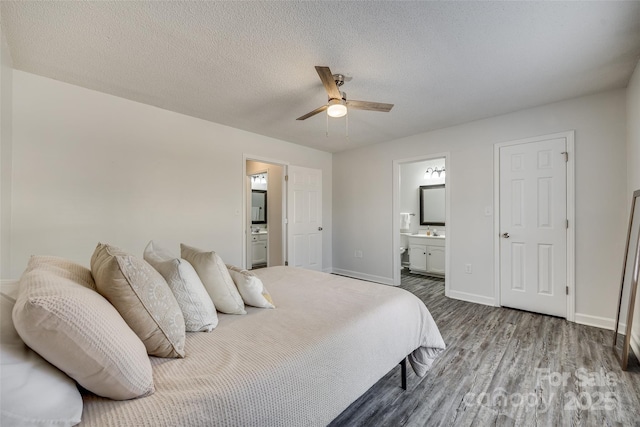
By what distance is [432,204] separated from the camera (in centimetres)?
555

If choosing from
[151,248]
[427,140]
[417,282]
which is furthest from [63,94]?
[417,282]

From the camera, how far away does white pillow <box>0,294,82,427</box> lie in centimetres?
61

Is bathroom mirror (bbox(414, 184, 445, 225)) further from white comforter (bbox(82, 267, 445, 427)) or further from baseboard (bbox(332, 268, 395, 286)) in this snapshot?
white comforter (bbox(82, 267, 445, 427))

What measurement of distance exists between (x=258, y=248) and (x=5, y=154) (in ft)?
13.9

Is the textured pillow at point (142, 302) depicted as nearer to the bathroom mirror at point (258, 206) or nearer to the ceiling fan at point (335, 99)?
the ceiling fan at point (335, 99)

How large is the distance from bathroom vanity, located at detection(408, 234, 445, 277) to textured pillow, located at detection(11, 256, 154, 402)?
4793 mm

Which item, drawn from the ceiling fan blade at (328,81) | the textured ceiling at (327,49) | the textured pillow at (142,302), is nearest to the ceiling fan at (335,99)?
the ceiling fan blade at (328,81)

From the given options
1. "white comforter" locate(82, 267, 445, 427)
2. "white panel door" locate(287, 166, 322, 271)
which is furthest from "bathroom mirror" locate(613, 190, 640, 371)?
"white panel door" locate(287, 166, 322, 271)

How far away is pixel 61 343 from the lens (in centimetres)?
73

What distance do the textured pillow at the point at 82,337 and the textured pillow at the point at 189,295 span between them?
0.36 m

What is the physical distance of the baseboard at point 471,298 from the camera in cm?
342

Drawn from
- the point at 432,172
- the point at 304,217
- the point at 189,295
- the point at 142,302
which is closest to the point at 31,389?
the point at 142,302

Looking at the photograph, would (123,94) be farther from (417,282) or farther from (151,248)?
(417,282)

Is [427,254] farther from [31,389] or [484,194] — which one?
[31,389]
